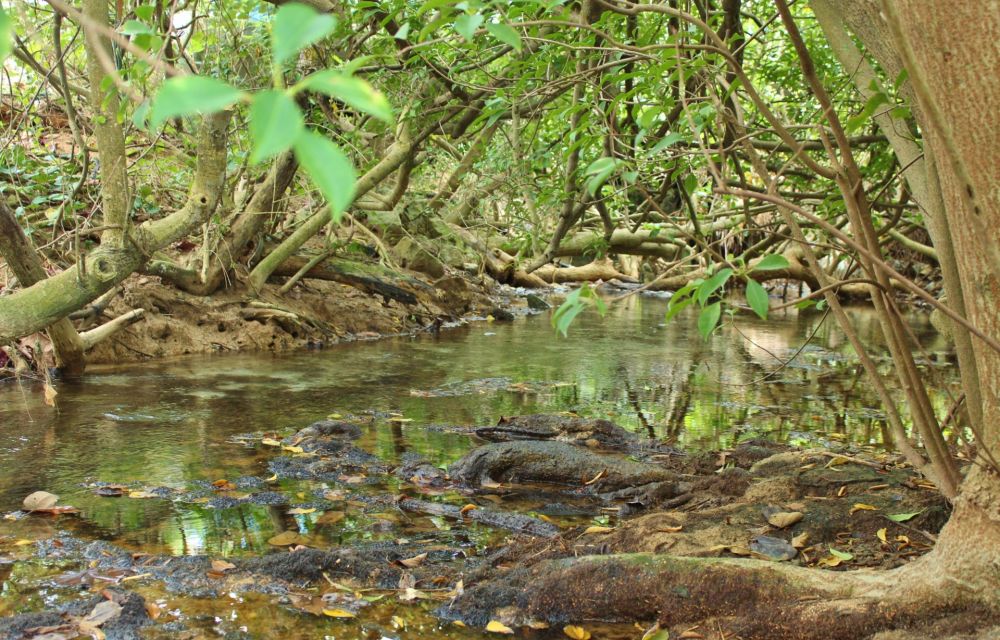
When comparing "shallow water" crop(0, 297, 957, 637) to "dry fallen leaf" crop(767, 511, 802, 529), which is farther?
"shallow water" crop(0, 297, 957, 637)

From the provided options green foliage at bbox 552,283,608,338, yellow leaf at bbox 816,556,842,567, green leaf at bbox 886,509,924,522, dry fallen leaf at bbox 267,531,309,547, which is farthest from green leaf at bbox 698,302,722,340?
dry fallen leaf at bbox 267,531,309,547

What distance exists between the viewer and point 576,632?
9.37 feet

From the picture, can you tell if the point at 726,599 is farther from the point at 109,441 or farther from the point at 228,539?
the point at 109,441

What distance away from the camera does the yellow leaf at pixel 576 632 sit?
9.31 feet

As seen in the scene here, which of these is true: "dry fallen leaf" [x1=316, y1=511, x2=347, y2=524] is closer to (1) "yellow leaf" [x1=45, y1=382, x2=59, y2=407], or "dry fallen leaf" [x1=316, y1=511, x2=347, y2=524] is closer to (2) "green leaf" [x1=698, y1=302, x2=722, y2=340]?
(2) "green leaf" [x1=698, y1=302, x2=722, y2=340]

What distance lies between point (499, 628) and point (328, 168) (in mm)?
2398

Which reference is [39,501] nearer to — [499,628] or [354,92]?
[499,628]

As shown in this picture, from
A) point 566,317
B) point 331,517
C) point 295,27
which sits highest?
point 295,27

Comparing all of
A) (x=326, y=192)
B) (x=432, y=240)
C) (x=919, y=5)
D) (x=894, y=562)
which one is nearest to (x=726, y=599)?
(x=894, y=562)

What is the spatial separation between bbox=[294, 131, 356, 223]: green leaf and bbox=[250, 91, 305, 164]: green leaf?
0.01 m

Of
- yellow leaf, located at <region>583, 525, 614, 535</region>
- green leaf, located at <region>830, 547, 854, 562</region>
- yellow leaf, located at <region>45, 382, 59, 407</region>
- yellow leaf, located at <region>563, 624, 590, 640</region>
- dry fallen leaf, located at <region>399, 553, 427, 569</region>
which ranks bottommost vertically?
yellow leaf, located at <region>563, 624, 590, 640</region>

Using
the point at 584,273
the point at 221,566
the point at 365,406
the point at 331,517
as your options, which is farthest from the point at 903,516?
the point at 584,273

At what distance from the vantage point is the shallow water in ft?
12.7

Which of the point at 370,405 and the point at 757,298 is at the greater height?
the point at 757,298
